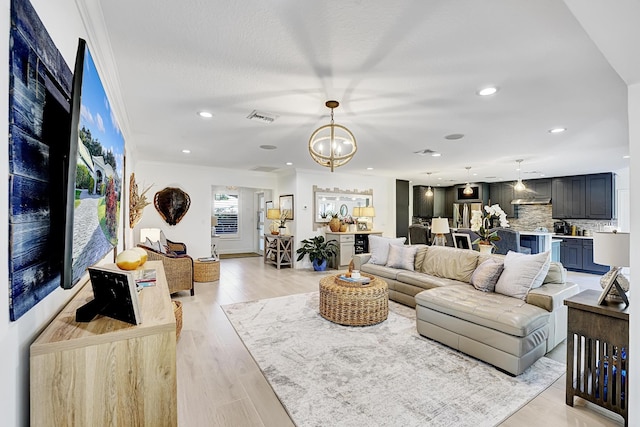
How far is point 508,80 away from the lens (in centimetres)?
242

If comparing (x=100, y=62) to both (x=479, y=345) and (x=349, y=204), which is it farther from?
(x=349, y=204)

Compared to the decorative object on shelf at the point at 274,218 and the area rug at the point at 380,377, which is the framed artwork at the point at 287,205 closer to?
the decorative object on shelf at the point at 274,218

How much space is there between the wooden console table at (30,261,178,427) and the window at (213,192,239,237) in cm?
834

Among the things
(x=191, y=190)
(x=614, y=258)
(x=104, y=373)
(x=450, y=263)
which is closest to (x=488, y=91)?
(x=614, y=258)

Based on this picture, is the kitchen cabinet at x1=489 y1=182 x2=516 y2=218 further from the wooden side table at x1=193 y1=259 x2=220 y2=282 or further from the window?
the wooden side table at x1=193 y1=259 x2=220 y2=282

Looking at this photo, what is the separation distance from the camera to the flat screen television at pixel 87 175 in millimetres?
943

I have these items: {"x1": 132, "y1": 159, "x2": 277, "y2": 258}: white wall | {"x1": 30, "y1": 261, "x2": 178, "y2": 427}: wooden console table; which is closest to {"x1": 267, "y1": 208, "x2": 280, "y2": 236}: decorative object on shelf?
{"x1": 132, "y1": 159, "x2": 277, "y2": 258}: white wall

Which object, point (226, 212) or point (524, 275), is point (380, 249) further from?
point (226, 212)

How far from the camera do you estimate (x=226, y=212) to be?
9.40m

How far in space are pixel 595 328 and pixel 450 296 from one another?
1.16 meters

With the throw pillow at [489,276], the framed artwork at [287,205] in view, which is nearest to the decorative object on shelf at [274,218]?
the framed artwork at [287,205]

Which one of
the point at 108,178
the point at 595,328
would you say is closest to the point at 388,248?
the point at 595,328

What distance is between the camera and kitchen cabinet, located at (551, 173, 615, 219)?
6895 mm

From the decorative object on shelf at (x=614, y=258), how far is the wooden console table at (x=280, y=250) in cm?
568
